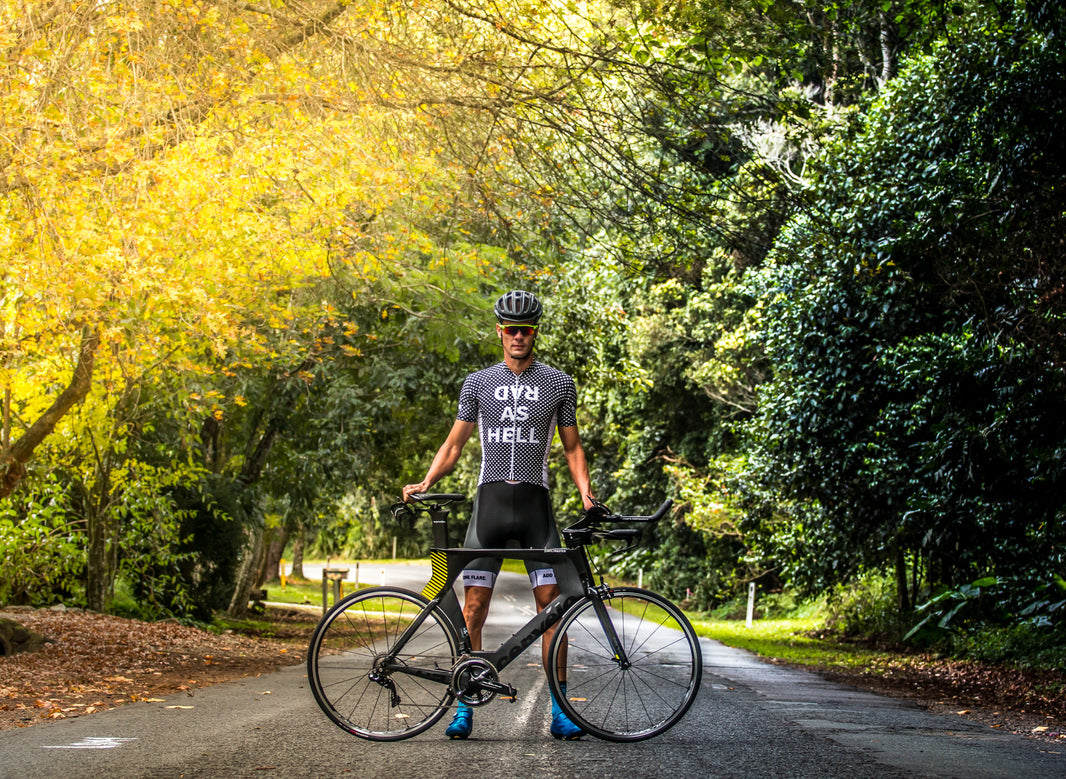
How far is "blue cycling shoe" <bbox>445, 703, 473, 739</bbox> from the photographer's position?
6.11 m

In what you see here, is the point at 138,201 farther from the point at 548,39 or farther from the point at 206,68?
the point at 548,39

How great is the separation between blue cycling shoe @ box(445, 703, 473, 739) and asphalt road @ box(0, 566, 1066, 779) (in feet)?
0.20

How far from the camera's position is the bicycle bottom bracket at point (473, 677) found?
5684 millimetres

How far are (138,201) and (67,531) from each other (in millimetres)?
7594

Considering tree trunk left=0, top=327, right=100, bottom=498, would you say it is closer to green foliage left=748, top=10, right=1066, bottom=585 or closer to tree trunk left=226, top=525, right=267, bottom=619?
green foliage left=748, top=10, right=1066, bottom=585

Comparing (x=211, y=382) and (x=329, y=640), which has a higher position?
(x=211, y=382)

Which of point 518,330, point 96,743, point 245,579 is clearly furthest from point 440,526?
point 245,579

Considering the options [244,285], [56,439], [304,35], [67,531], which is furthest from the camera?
[67,531]

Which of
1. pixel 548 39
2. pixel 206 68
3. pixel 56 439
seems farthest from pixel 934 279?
pixel 56 439

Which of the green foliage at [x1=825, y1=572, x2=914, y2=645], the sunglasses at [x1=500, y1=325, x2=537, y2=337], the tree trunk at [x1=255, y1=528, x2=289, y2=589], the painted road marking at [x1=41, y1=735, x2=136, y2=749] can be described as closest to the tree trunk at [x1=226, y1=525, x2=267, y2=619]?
the tree trunk at [x1=255, y1=528, x2=289, y2=589]

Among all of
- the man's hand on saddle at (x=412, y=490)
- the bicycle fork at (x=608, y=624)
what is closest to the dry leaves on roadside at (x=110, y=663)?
the man's hand on saddle at (x=412, y=490)

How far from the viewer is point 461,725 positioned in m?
6.11

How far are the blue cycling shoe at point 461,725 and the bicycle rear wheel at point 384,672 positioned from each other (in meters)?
0.30

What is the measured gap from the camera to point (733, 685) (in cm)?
1128
